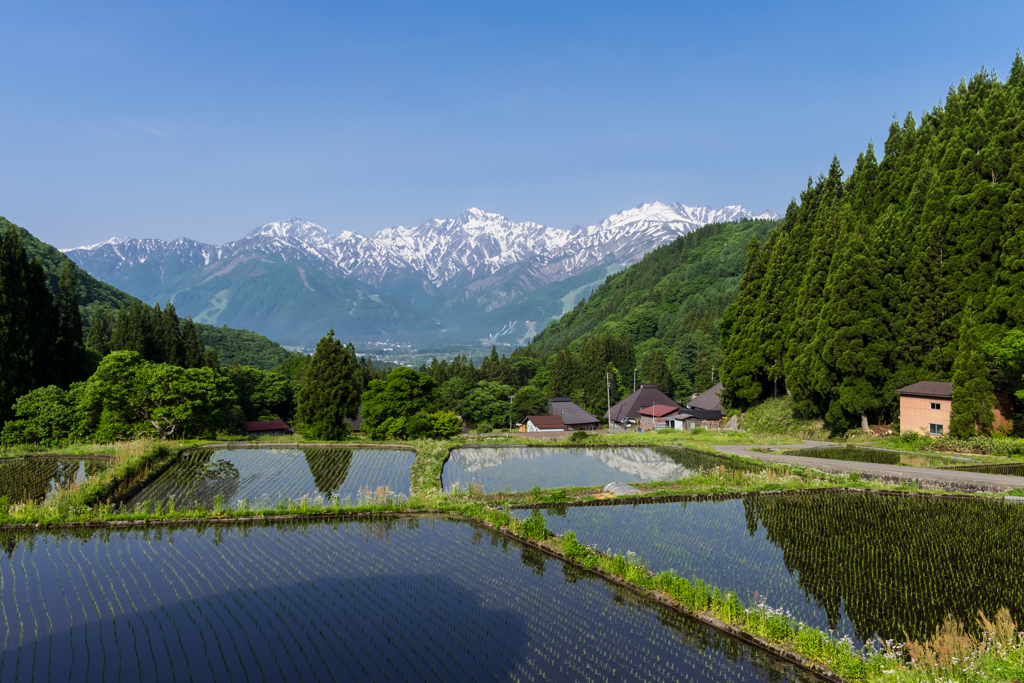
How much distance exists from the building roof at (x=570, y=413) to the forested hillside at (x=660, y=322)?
8.26 metres

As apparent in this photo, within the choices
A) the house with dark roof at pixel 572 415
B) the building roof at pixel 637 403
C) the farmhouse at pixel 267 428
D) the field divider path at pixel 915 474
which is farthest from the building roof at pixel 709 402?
the farmhouse at pixel 267 428

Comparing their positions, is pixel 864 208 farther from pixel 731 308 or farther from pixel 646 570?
pixel 646 570

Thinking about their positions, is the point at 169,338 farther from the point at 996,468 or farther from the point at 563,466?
the point at 996,468

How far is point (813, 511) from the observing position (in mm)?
22250

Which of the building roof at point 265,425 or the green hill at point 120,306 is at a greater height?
the green hill at point 120,306

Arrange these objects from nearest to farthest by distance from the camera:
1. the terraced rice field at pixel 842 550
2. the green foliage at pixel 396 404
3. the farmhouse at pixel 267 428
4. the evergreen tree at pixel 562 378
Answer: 1. the terraced rice field at pixel 842 550
2. the green foliage at pixel 396 404
3. the farmhouse at pixel 267 428
4. the evergreen tree at pixel 562 378

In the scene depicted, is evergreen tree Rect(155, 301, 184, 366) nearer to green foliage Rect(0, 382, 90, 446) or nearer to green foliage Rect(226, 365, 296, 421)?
green foliage Rect(226, 365, 296, 421)

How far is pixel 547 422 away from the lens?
69.4 m

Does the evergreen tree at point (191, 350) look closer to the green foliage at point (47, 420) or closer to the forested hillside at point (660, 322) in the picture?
the green foliage at point (47, 420)

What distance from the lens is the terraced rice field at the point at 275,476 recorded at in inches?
1017

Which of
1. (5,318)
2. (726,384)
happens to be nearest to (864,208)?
(726,384)

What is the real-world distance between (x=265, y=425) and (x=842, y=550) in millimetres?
72292

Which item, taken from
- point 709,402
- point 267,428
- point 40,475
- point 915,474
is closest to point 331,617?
point 40,475

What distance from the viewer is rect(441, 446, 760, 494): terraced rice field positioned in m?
29.9
